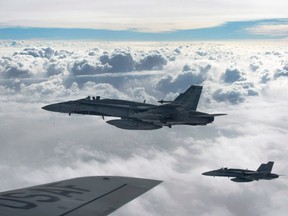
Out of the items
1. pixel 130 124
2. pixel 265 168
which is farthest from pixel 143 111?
pixel 265 168

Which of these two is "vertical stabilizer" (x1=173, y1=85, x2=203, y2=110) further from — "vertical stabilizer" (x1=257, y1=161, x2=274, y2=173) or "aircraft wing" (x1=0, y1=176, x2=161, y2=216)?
"aircraft wing" (x1=0, y1=176, x2=161, y2=216)

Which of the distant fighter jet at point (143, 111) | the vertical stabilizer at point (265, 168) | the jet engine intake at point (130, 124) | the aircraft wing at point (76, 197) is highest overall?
the aircraft wing at point (76, 197)

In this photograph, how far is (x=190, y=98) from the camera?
77312 millimetres

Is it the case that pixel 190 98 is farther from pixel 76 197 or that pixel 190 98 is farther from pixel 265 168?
pixel 76 197

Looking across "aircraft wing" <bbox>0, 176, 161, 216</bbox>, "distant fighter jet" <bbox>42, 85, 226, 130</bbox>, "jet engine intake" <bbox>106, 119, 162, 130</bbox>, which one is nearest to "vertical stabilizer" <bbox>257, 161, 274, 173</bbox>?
"distant fighter jet" <bbox>42, 85, 226, 130</bbox>

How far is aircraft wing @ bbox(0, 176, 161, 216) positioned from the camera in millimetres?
11656

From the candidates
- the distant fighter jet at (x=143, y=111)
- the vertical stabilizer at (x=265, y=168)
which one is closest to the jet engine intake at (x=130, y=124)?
the distant fighter jet at (x=143, y=111)

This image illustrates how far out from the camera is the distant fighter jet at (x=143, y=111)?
7175 centimetres

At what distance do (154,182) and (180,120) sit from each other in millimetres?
58371

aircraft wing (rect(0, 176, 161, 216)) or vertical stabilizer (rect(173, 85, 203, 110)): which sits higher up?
aircraft wing (rect(0, 176, 161, 216))

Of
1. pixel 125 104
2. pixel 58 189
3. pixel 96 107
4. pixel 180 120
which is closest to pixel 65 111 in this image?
pixel 96 107

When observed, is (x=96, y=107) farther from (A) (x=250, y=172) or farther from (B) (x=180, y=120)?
(A) (x=250, y=172)

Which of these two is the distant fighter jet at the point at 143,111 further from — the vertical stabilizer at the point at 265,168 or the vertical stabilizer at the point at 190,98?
the vertical stabilizer at the point at 265,168

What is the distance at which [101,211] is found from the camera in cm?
1202
